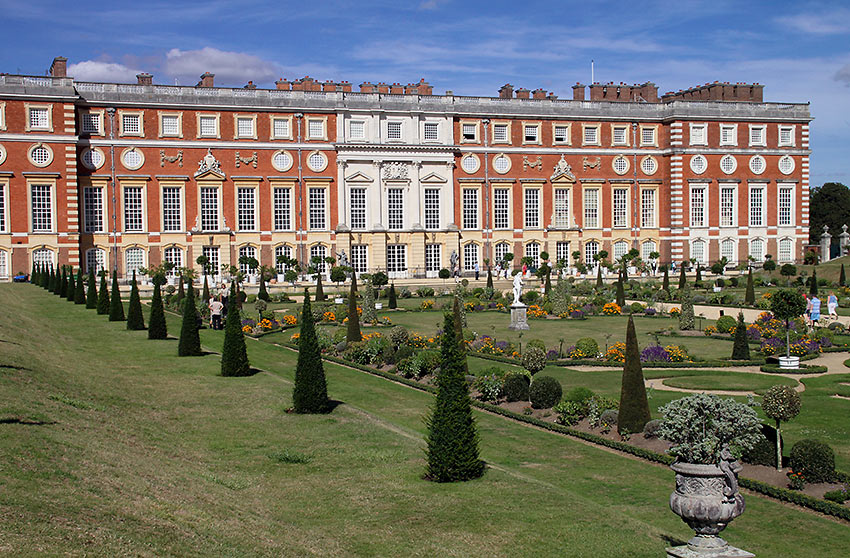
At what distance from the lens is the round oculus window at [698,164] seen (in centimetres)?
6750

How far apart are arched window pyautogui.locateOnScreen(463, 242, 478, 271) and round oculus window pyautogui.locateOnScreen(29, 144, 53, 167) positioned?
1043 inches

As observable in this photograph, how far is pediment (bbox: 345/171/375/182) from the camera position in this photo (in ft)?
202

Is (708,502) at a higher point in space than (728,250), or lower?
lower

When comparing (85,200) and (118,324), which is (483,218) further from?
(118,324)

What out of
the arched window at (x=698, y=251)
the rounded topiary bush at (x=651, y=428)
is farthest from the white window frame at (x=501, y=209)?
the rounded topiary bush at (x=651, y=428)

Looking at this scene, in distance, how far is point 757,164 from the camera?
68.7 meters

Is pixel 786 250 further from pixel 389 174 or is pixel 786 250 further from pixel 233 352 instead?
pixel 233 352

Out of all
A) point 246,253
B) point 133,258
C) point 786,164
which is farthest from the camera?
point 786,164

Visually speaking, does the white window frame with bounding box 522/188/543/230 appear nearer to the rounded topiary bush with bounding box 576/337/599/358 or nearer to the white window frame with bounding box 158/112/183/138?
the white window frame with bounding box 158/112/183/138

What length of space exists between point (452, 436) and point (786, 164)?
61.6 meters

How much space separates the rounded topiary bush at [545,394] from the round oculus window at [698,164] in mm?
49978

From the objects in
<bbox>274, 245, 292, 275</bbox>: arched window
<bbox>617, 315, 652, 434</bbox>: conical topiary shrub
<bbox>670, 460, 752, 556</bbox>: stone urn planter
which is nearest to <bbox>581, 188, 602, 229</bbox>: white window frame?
<bbox>274, 245, 292, 275</bbox>: arched window

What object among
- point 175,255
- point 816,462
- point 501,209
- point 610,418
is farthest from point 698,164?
point 816,462

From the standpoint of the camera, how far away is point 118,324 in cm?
3297
